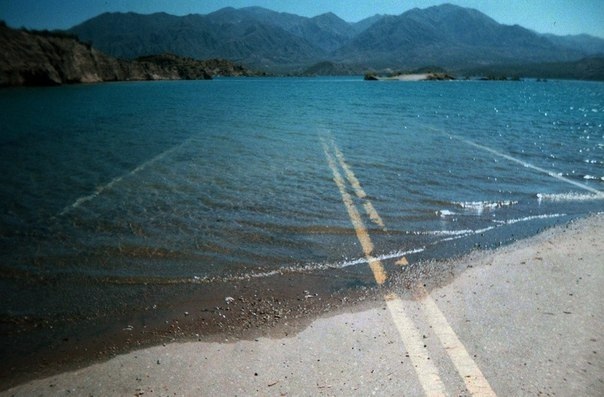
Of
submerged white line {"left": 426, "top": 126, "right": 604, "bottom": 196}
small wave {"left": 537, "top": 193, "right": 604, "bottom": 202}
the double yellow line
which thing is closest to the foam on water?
small wave {"left": 537, "top": 193, "right": 604, "bottom": 202}

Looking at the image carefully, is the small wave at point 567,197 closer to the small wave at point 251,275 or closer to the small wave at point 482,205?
the small wave at point 482,205

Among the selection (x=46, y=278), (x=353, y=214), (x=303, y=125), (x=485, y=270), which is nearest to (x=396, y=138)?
(x=303, y=125)

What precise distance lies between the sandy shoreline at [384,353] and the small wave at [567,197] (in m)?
5.05

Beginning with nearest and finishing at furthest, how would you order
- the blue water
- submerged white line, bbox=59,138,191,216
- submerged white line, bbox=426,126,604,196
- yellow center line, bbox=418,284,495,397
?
1. yellow center line, bbox=418,284,495,397
2. the blue water
3. submerged white line, bbox=59,138,191,216
4. submerged white line, bbox=426,126,604,196

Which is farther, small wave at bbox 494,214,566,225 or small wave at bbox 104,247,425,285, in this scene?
small wave at bbox 494,214,566,225

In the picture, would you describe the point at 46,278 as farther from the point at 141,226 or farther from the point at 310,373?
the point at 310,373

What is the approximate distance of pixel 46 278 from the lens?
612 centimetres

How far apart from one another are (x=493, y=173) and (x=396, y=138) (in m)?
7.53

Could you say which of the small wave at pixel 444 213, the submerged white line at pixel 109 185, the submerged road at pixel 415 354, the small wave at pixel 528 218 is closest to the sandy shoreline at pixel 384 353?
the submerged road at pixel 415 354

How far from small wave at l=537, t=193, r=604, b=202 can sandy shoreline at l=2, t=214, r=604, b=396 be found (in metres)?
5.05

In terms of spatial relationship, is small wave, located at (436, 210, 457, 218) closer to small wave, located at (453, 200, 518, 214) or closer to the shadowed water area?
the shadowed water area

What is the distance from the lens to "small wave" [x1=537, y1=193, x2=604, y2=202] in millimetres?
10137

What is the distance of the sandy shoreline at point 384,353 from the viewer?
3691mm

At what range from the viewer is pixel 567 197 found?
1033cm
